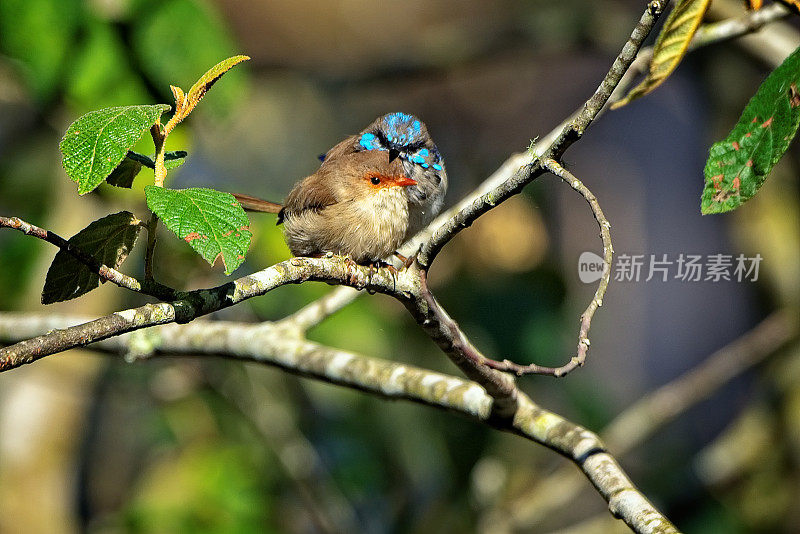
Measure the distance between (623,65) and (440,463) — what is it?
2.77m

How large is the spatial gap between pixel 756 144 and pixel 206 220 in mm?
987

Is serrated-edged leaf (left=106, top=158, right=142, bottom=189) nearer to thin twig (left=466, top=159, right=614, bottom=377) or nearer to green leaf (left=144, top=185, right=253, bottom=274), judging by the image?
green leaf (left=144, top=185, right=253, bottom=274)

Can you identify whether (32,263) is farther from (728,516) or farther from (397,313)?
(728,516)

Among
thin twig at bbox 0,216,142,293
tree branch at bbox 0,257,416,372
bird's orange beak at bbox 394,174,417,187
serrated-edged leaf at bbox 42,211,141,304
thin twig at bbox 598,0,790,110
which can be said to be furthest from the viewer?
bird's orange beak at bbox 394,174,417,187

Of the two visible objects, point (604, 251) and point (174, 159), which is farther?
point (174, 159)

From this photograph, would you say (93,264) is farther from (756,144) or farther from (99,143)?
(756,144)

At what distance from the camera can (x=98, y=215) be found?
135 inches

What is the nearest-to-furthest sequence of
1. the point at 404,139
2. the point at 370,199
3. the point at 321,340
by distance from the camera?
the point at 370,199, the point at 404,139, the point at 321,340

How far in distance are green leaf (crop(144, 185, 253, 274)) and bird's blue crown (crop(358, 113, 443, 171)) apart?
1.42 metres

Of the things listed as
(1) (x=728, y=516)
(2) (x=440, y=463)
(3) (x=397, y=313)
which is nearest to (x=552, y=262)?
(3) (x=397, y=313)

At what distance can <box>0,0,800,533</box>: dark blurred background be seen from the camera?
116 inches

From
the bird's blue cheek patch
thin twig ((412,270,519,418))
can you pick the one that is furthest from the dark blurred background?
thin twig ((412,270,519,418))

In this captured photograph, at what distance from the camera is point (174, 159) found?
1.48 meters

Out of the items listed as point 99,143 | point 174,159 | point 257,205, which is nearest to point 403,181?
point 257,205
